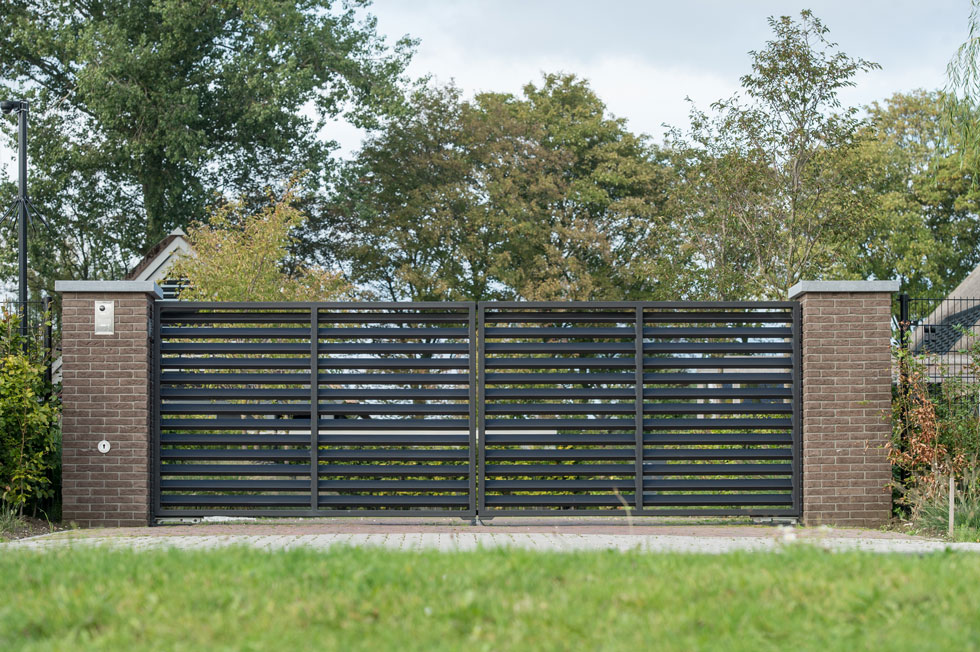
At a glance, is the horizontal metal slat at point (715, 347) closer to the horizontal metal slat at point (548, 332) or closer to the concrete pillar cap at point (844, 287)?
the horizontal metal slat at point (548, 332)

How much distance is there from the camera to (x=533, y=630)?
4465 mm

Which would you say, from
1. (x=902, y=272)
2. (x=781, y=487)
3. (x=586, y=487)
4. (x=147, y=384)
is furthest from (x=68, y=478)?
(x=902, y=272)

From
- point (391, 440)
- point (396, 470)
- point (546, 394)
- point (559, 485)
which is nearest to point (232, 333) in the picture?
point (391, 440)

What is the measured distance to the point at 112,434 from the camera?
9.27 meters

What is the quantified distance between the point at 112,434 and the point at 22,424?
81 cm

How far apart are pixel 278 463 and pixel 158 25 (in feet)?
67.7

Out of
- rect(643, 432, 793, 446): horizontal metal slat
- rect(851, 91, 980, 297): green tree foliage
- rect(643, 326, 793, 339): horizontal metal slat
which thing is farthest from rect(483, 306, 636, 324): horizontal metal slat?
rect(851, 91, 980, 297): green tree foliage

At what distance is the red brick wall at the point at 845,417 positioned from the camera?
9328 mm

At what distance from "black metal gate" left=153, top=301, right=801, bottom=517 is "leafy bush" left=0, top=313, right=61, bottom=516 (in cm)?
109

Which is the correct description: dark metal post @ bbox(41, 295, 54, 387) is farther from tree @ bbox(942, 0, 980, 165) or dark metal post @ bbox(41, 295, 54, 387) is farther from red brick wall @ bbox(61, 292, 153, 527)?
tree @ bbox(942, 0, 980, 165)

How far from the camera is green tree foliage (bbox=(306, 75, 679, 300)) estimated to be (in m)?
28.6

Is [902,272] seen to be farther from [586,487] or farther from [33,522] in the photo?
[33,522]

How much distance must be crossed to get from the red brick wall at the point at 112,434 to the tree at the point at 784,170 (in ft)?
40.7

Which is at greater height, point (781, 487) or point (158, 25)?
point (158, 25)
